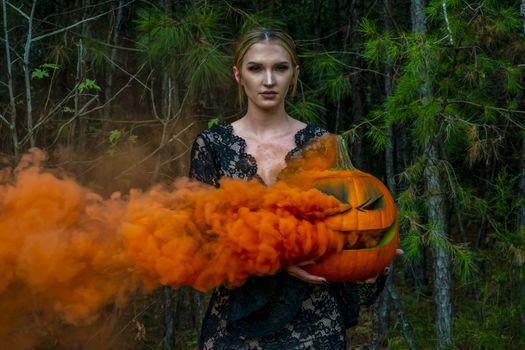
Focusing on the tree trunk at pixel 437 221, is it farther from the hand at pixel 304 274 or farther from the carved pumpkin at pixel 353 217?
the hand at pixel 304 274

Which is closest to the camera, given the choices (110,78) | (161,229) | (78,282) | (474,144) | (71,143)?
(161,229)

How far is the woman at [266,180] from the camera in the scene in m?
2.90

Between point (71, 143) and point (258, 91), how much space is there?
268 centimetres

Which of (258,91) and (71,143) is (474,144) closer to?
(258,91)

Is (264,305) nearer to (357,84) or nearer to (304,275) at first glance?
(304,275)

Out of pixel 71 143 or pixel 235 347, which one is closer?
pixel 235 347

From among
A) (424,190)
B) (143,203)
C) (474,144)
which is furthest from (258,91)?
(424,190)

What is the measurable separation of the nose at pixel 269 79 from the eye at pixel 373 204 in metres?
0.56

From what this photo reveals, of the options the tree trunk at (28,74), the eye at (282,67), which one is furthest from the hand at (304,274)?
A: the tree trunk at (28,74)

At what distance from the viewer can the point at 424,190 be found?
5.09 m

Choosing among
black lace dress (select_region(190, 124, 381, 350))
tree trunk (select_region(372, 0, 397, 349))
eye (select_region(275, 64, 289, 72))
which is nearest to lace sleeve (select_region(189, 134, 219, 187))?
black lace dress (select_region(190, 124, 381, 350))

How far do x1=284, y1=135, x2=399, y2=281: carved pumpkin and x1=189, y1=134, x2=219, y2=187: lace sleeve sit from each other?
0.28 metres

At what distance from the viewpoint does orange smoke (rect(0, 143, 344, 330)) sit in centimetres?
265

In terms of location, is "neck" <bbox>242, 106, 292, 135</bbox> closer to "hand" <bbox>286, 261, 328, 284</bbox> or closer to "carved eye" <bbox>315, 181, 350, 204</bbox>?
"carved eye" <bbox>315, 181, 350, 204</bbox>
